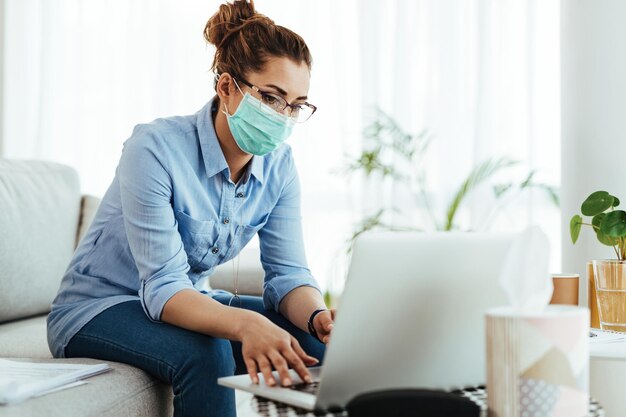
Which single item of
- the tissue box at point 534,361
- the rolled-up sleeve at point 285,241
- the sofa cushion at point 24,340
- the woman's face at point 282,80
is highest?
the woman's face at point 282,80

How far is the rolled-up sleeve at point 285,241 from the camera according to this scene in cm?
166

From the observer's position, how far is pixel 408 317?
890 millimetres

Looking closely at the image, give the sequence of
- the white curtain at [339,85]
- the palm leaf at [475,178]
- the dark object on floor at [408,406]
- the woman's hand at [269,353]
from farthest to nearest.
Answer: the white curtain at [339,85] < the palm leaf at [475,178] < the woman's hand at [269,353] < the dark object on floor at [408,406]

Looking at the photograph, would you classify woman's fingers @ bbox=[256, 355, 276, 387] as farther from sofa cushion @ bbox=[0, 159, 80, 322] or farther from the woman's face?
sofa cushion @ bbox=[0, 159, 80, 322]

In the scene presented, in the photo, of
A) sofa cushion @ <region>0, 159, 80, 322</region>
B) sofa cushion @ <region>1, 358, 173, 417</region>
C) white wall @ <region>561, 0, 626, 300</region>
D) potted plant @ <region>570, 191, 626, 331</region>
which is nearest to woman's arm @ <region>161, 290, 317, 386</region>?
sofa cushion @ <region>1, 358, 173, 417</region>

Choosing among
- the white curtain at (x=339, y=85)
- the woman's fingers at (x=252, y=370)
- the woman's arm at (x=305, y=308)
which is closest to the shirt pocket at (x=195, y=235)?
the woman's arm at (x=305, y=308)

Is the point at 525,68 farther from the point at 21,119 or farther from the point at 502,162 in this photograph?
the point at 21,119

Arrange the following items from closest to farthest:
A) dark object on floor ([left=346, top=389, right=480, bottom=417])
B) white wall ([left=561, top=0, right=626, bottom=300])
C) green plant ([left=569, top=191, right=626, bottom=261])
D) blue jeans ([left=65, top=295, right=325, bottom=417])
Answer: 1. dark object on floor ([left=346, top=389, right=480, bottom=417])
2. blue jeans ([left=65, top=295, right=325, bottom=417])
3. green plant ([left=569, top=191, right=626, bottom=261])
4. white wall ([left=561, top=0, right=626, bottom=300])

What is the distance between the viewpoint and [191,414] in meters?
1.24

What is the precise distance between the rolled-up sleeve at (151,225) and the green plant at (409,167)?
181 cm

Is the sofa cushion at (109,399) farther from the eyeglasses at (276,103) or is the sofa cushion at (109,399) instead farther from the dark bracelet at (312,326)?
the eyeglasses at (276,103)

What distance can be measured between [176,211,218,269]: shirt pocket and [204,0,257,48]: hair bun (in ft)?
1.37

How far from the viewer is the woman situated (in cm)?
130

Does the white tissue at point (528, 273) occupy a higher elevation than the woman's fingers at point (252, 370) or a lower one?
higher
